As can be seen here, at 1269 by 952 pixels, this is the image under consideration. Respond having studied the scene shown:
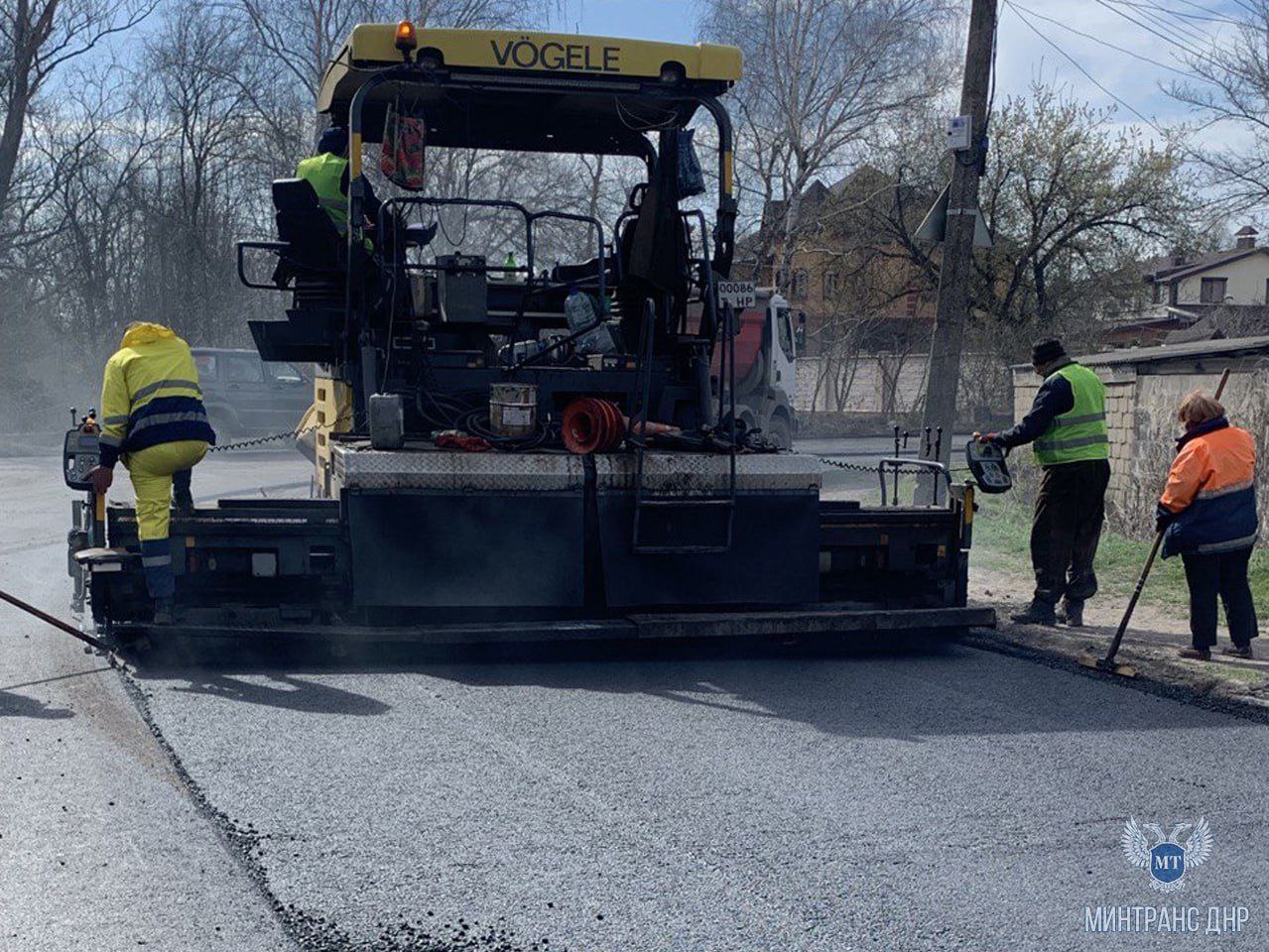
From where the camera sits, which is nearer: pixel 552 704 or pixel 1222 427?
pixel 552 704

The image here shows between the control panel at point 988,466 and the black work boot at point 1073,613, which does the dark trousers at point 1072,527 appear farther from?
the control panel at point 988,466

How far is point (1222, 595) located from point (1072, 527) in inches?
48.1

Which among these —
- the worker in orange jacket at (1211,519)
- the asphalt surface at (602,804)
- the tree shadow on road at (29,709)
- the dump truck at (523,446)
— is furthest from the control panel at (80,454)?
the worker in orange jacket at (1211,519)

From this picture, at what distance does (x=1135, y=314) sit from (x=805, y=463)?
29.7m

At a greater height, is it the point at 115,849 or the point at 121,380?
the point at 121,380

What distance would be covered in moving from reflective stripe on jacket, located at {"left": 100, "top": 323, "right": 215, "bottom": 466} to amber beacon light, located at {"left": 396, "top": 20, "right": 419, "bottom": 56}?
6.19 ft

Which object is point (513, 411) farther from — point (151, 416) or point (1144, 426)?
point (1144, 426)

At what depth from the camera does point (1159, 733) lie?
614 cm

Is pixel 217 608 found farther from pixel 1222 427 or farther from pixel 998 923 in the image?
pixel 1222 427

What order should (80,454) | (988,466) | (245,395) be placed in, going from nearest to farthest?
1. (80,454)
2. (988,466)
3. (245,395)

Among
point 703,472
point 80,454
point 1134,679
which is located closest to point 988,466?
point 1134,679

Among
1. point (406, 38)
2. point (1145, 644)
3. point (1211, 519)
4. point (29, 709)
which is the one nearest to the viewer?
point (29, 709)

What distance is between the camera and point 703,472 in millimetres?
7414

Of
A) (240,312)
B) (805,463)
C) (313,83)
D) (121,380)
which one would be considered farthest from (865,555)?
(240,312)
